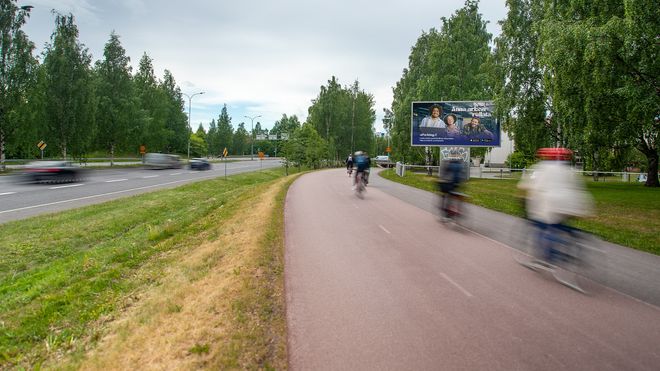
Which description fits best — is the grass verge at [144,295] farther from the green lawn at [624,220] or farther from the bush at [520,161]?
the bush at [520,161]

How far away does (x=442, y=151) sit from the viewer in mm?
34562

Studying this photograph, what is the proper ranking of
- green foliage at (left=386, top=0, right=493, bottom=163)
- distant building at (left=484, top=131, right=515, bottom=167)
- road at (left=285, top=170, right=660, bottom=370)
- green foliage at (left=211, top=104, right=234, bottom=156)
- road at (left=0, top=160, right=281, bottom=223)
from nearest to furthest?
road at (left=285, top=170, right=660, bottom=370) → road at (left=0, top=160, right=281, bottom=223) → green foliage at (left=386, top=0, right=493, bottom=163) → distant building at (left=484, top=131, right=515, bottom=167) → green foliage at (left=211, top=104, right=234, bottom=156)

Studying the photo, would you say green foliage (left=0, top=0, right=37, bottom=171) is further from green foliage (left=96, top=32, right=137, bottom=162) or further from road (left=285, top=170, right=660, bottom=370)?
road (left=285, top=170, right=660, bottom=370)

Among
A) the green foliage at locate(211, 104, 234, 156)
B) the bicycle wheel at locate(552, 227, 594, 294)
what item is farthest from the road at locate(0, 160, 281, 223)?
the green foliage at locate(211, 104, 234, 156)

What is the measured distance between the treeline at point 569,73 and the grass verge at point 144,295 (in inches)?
→ 493

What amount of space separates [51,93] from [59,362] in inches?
1715

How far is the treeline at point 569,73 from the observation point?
13688mm

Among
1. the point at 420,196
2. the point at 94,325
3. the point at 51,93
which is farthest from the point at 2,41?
the point at 94,325

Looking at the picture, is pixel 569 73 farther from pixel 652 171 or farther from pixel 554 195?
pixel 652 171

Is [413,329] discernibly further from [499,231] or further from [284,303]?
[499,231]

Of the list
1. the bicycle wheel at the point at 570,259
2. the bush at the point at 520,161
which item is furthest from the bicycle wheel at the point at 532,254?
the bush at the point at 520,161

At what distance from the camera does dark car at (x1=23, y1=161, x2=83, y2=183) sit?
73.4 feet

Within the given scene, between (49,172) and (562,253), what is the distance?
25.7 metres

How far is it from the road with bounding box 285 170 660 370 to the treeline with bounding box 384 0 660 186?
1030 centimetres
